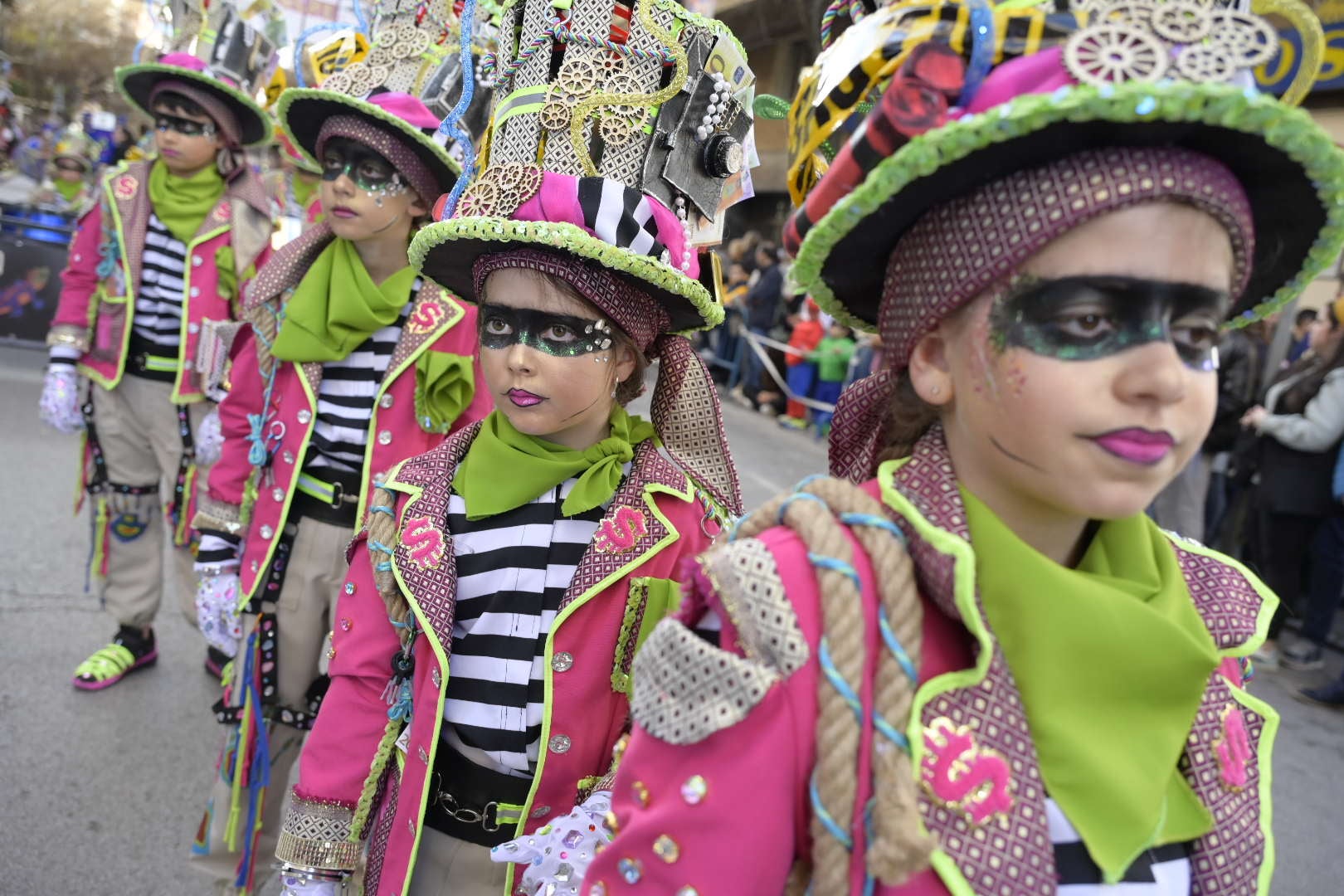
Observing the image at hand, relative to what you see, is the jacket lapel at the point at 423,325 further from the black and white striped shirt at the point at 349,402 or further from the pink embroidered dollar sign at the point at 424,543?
the pink embroidered dollar sign at the point at 424,543

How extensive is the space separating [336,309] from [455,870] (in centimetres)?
172

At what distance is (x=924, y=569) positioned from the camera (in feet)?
3.82

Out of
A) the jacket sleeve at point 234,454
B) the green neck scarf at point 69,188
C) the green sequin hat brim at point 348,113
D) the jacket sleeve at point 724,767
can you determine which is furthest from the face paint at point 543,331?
the green neck scarf at point 69,188

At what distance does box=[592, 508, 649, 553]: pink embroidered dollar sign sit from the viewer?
193 cm

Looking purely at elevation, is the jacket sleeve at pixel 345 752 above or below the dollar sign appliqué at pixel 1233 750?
below

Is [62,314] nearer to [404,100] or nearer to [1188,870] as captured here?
[404,100]

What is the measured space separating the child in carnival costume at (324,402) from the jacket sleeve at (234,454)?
48 mm

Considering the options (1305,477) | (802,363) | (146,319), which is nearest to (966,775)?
(146,319)

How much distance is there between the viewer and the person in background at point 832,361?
35.8 ft

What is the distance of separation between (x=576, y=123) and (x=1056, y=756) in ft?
5.01

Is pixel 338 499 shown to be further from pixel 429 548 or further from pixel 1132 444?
pixel 1132 444

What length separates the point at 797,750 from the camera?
1.09 metres

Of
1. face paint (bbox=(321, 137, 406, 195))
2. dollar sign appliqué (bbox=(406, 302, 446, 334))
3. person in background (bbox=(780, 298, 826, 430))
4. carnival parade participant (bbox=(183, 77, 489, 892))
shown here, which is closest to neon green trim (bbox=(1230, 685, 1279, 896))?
carnival parade participant (bbox=(183, 77, 489, 892))

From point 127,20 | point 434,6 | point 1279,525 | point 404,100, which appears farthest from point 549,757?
point 127,20
